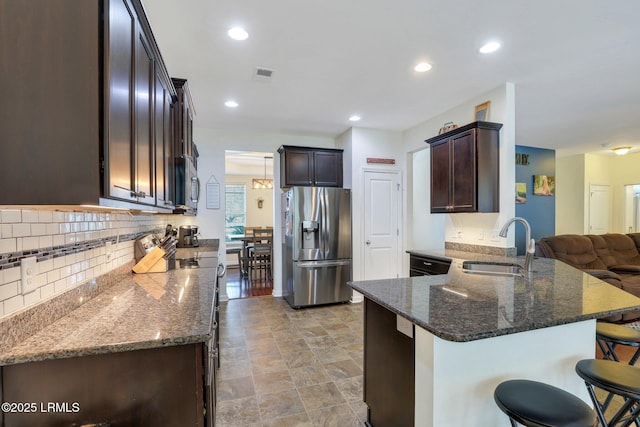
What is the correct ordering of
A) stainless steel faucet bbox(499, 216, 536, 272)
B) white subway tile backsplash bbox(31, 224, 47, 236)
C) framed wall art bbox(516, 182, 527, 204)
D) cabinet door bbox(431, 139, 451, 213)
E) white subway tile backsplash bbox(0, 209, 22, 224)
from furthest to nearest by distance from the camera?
framed wall art bbox(516, 182, 527, 204)
cabinet door bbox(431, 139, 451, 213)
stainless steel faucet bbox(499, 216, 536, 272)
white subway tile backsplash bbox(31, 224, 47, 236)
white subway tile backsplash bbox(0, 209, 22, 224)

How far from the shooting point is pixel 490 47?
238 cm

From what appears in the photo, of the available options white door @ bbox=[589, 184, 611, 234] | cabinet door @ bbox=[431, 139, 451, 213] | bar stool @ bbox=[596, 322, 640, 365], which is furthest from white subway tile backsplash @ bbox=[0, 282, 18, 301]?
white door @ bbox=[589, 184, 611, 234]

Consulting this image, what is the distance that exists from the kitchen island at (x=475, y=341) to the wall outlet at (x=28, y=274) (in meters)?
1.41

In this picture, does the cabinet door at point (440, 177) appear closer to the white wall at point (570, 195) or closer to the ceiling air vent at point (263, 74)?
the ceiling air vent at point (263, 74)

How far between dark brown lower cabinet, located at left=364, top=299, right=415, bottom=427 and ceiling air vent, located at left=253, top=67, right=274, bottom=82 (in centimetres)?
220

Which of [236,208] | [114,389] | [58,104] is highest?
[58,104]

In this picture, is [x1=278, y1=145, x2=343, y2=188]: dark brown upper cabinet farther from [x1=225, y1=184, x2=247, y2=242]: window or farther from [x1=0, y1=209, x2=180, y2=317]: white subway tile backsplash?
[x1=225, y1=184, x2=247, y2=242]: window

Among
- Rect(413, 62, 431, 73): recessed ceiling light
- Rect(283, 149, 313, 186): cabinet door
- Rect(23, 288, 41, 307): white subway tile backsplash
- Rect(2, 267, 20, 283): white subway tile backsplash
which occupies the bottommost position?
Rect(23, 288, 41, 307): white subway tile backsplash

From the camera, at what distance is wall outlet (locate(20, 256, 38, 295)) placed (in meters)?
1.04

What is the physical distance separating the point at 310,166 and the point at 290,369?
2.98 meters

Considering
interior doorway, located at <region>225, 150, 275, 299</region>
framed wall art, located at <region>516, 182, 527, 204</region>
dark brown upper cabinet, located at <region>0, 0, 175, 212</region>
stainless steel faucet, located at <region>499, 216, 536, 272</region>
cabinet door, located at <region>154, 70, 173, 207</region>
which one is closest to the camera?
dark brown upper cabinet, located at <region>0, 0, 175, 212</region>

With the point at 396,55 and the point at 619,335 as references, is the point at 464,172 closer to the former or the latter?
the point at 396,55

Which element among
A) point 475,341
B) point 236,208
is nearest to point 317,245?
point 475,341

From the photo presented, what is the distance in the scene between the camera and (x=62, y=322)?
1.18 metres
